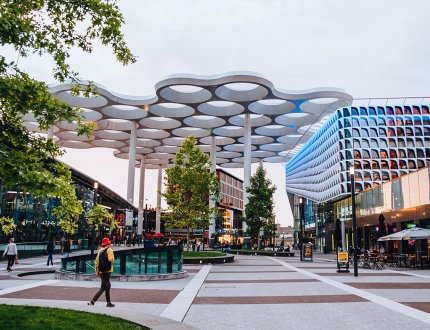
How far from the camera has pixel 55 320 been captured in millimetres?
8117

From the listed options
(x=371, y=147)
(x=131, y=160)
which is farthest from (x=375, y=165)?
(x=131, y=160)

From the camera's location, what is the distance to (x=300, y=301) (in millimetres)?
12406

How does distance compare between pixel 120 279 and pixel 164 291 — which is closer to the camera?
pixel 164 291

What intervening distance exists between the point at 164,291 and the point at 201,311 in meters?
4.38

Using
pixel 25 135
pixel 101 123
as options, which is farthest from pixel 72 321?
pixel 101 123

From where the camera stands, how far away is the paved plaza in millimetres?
9258

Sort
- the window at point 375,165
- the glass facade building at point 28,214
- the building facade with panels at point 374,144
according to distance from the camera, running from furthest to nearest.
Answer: the window at point 375,165 < the building facade with panels at point 374,144 < the glass facade building at point 28,214

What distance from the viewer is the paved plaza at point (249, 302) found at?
364 inches

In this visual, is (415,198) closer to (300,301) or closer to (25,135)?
(300,301)

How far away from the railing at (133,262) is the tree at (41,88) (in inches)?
439

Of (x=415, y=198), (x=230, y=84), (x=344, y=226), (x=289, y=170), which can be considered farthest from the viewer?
(x=289, y=170)

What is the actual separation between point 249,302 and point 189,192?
23927 millimetres

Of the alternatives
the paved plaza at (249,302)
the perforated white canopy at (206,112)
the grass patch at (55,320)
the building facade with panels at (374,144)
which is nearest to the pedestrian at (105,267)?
the paved plaza at (249,302)

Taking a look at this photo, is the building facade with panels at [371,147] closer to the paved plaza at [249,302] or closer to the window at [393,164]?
the window at [393,164]
